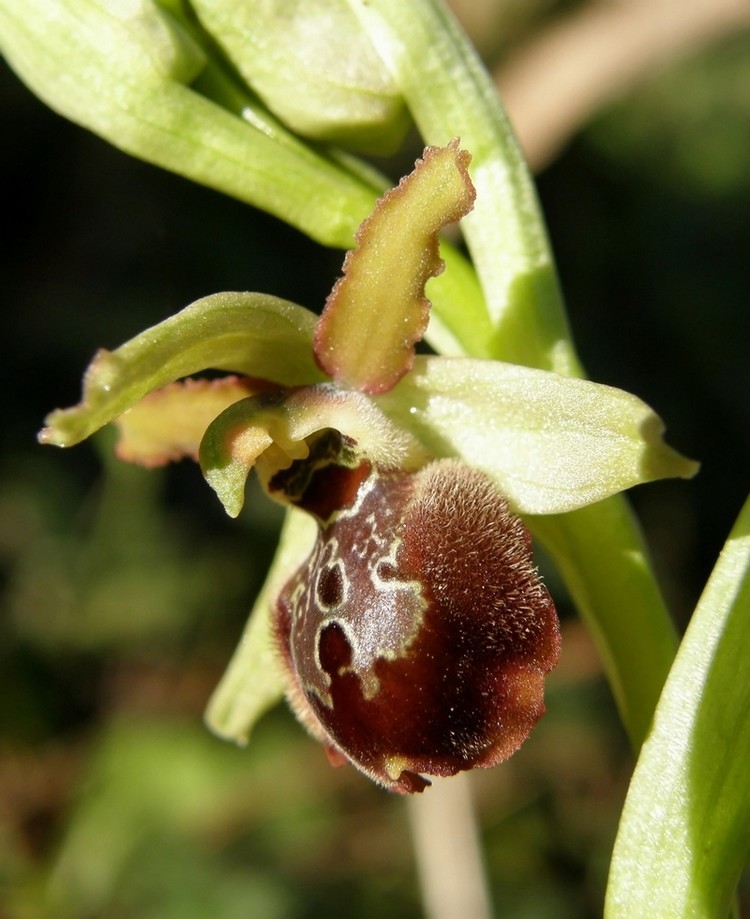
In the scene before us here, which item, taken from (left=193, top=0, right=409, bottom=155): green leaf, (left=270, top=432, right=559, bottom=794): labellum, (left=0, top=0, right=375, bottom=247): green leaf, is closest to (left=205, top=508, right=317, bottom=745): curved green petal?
(left=270, top=432, right=559, bottom=794): labellum

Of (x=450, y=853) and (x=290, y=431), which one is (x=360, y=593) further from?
(x=450, y=853)

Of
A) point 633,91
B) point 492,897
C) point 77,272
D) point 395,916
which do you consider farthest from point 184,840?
point 633,91

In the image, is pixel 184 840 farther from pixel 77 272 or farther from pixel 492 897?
pixel 77 272

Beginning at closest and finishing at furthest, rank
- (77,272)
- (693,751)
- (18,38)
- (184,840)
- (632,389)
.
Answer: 1. (693,751)
2. (18,38)
3. (184,840)
4. (632,389)
5. (77,272)

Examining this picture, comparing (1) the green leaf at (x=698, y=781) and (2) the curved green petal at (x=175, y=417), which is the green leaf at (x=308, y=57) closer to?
(2) the curved green petal at (x=175, y=417)

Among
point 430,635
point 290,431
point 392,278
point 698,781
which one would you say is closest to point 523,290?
point 392,278
